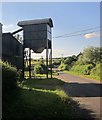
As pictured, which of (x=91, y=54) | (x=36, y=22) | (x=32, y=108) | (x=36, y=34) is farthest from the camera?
(x=91, y=54)

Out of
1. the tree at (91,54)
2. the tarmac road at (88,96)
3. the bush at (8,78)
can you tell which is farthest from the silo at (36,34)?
the tree at (91,54)

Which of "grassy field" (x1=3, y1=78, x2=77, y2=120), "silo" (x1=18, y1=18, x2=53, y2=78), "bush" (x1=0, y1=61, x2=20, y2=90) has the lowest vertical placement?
"grassy field" (x1=3, y1=78, x2=77, y2=120)

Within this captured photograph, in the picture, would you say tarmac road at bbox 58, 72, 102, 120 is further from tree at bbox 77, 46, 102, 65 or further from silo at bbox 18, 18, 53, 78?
tree at bbox 77, 46, 102, 65

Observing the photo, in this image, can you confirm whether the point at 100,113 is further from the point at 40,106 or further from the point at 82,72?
the point at 82,72

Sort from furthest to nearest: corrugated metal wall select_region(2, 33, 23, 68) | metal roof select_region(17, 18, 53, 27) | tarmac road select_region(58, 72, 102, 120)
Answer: metal roof select_region(17, 18, 53, 27) < corrugated metal wall select_region(2, 33, 23, 68) < tarmac road select_region(58, 72, 102, 120)

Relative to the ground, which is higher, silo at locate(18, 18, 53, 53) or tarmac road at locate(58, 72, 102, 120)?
silo at locate(18, 18, 53, 53)

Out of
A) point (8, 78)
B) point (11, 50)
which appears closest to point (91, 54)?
point (11, 50)

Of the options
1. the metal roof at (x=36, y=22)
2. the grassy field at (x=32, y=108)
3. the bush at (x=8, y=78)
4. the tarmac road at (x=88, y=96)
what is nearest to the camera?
the grassy field at (x=32, y=108)

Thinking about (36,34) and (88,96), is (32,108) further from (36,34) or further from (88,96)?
(36,34)

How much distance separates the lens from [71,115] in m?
11.3

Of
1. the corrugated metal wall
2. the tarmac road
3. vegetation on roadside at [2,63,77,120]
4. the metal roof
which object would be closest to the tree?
the metal roof

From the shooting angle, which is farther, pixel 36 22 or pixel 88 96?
pixel 36 22

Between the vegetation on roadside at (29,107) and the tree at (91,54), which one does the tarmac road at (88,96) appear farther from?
the tree at (91,54)

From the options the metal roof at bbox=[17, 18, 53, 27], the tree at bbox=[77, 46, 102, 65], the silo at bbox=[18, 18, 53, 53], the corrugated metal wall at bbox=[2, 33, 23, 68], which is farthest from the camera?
the tree at bbox=[77, 46, 102, 65]
